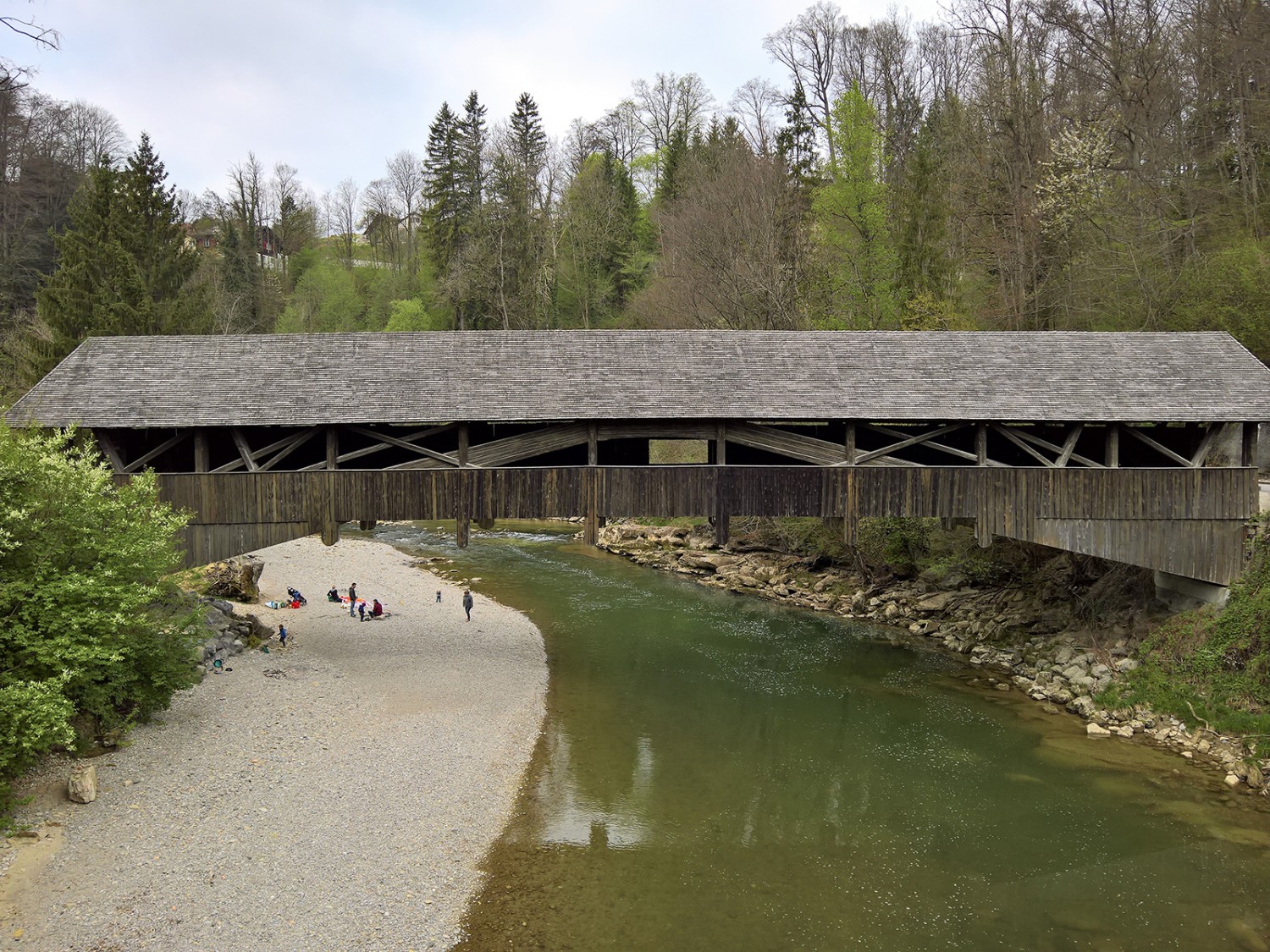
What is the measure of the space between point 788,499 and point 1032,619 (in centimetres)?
667

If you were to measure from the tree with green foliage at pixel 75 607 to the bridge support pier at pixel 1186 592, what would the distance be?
16.1 metres

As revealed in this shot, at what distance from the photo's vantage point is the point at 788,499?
46.0 ft

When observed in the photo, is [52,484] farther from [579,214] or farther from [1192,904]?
[579,214]

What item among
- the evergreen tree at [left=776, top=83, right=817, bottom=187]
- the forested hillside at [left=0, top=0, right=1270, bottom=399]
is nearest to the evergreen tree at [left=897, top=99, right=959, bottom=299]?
the forested hillside at [left=0, top=0, right=1270, bottom=399]

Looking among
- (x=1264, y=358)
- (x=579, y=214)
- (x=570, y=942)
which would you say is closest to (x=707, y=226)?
(x=579, y=214)

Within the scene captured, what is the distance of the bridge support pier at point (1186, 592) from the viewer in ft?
44.1

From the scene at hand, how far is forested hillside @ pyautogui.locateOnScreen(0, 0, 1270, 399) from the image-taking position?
20359 mm

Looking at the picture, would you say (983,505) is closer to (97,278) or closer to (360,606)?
(360,606)

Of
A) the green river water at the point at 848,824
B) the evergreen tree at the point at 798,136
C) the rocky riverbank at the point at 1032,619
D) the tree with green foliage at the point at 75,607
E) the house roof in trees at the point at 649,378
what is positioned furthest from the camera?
the evergreen tree at the point at 798,136

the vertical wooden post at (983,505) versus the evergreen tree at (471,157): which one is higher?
the evergreen tree at (471,157)

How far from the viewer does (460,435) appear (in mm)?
14000

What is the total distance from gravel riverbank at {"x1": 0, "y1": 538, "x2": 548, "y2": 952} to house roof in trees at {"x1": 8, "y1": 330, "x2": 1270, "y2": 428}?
15.3ft

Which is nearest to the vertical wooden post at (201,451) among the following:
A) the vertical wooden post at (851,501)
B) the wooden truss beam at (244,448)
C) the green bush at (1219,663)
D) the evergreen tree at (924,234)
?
the wooden truss beam at (244,448)

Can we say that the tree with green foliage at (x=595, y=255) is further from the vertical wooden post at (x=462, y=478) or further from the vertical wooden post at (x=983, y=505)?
the vertical wooden post at (x=983, y=505)
